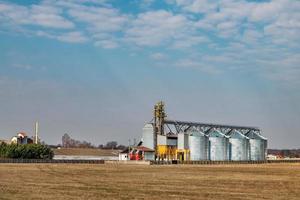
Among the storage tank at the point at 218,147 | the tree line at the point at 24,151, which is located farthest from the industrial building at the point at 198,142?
the tree line at the point at 24,151

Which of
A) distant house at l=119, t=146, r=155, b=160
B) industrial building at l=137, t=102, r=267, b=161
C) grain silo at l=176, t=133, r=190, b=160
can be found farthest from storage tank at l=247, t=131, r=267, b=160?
distant house at l=119, t=146, r=155, b=160

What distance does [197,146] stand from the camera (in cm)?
14688

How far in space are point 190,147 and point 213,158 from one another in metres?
9.63

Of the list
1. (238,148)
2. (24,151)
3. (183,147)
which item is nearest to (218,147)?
(238,148)

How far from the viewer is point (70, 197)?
82.4 ft

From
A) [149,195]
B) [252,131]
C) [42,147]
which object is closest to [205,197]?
[149,195]

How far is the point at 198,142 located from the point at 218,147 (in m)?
9.28

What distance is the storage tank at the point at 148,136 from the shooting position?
141875mm

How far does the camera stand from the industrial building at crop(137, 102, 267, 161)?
141750 millimetres

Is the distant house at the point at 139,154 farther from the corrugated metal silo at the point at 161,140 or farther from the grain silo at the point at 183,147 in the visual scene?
the grain silo at the point at 183,147

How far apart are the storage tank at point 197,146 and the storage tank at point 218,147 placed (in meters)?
3.71

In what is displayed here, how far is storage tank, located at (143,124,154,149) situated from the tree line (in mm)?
29328

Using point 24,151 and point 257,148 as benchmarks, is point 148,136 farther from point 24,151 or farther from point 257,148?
point 257,148

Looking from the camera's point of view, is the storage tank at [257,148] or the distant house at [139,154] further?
the storage tank at [257,148]
